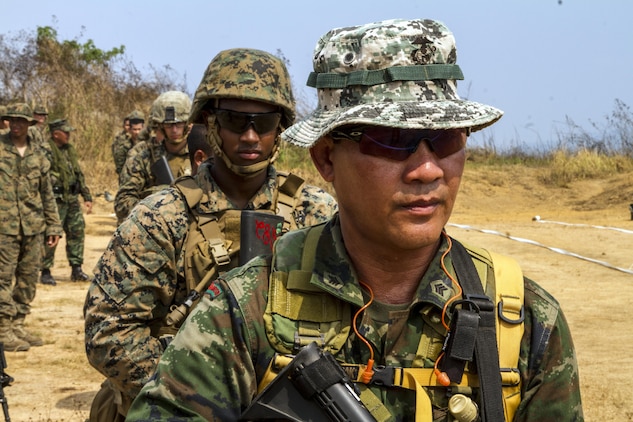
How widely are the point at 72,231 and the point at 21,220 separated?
3.20 meters

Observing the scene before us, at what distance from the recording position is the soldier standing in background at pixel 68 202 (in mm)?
12969

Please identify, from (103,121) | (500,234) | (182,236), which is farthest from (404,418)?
(103,121)

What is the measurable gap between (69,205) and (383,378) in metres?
11.8

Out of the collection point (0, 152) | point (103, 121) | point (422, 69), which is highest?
point (422, 69)

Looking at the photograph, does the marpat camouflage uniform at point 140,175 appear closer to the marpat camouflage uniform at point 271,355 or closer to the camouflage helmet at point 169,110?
the camouflage helmet at point 169,110

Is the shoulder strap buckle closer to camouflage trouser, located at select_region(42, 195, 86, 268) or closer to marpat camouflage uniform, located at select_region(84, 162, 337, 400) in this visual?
marpat camouflage uniform, located at select_region(84, 162, 337, 400)

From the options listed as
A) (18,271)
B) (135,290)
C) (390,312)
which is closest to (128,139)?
(18,271)

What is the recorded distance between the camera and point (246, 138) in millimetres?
4125

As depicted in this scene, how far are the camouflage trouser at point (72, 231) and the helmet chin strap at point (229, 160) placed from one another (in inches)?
355

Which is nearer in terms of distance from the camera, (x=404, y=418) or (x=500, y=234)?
(x=404, y=418)

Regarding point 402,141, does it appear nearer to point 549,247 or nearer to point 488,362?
point 488,362

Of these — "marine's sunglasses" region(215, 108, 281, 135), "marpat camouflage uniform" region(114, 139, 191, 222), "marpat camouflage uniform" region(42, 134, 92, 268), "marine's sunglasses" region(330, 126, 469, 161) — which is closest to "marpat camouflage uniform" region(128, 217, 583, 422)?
"marine's sunglasses" region(330, 126, 469, 161)

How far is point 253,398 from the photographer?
206 centimetres

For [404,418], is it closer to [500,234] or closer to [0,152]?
[0,152]
